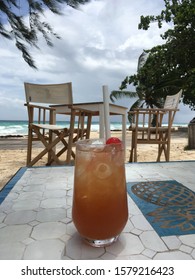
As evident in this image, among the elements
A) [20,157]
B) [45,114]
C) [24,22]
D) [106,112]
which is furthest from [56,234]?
[24,22]

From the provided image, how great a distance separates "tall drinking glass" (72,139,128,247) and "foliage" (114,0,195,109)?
437 inches

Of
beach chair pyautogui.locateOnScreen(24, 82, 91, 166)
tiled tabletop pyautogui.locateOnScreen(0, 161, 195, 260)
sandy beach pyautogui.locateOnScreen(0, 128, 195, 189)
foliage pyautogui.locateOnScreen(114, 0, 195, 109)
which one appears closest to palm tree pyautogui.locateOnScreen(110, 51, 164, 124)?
foliage pyautogui.locateOnScreen(114, 0, 195, 109)

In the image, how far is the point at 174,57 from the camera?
12039mm

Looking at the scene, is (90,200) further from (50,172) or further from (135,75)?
(135,75)

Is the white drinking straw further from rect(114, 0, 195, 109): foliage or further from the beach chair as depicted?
rect(114, 0, 195, 109): foliage

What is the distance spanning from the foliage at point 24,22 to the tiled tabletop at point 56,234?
767 centimetres

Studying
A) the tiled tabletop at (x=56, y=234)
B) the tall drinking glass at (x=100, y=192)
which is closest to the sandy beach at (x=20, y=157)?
the tiled tabletop at (x=56, y=234)

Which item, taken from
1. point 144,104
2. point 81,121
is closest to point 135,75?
point 144,104

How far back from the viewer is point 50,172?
Result: 7.23 ft

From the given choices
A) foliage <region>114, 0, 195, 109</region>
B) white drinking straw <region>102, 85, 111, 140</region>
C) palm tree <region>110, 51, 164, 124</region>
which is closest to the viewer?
white drinking straw <region>102, 85, 111, 140</region>

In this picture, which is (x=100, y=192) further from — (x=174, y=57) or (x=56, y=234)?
(x=174, y=57)

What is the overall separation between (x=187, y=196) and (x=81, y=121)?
2.07 metres

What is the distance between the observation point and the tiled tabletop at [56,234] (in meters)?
0.84

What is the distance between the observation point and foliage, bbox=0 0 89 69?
294 inches
